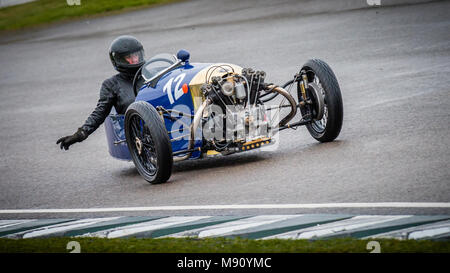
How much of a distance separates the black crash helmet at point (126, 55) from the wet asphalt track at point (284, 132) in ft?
4.35

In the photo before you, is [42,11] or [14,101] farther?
[42,11]

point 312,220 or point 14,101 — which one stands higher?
point 14,101

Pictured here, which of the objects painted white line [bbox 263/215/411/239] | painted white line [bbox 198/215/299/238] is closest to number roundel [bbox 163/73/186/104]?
painted white line [bbox 198/215/299/238]

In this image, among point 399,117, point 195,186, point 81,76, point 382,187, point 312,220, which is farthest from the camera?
point 81,76

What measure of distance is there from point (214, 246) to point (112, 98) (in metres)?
4.18

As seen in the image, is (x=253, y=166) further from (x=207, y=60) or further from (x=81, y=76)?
(x=81, y=76)

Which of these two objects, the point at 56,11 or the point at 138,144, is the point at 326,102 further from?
the point at 56,11

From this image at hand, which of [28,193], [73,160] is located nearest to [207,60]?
[73,160]

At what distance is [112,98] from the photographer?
10188 mm

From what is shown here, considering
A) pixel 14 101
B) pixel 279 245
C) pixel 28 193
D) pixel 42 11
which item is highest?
pixel 42 11

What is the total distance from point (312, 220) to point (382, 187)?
101 cm

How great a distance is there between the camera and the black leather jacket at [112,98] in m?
10.0

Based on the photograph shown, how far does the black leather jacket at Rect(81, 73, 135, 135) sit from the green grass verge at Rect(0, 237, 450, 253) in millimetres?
2787
